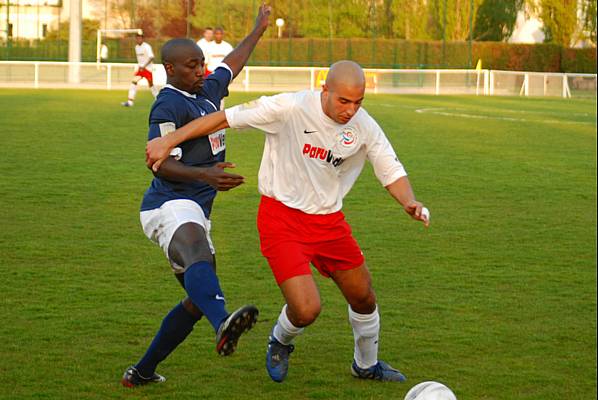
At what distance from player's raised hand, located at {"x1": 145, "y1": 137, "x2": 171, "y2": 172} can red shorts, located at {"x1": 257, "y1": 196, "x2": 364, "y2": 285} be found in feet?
2.50

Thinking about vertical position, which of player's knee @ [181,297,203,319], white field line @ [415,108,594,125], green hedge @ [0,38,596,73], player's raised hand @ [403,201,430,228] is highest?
green hedge @ [0,38,596,73]

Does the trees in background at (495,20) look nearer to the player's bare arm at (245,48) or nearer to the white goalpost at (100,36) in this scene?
the white goalpost at (100,36)

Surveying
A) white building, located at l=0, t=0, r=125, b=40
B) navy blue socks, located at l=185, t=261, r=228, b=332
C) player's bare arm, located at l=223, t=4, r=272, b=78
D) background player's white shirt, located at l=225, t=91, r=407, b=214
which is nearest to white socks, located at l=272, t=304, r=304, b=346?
background player's white shirt, located at l=225, t=91, r=407, b=214

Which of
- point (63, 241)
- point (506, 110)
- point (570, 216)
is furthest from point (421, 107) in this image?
point (63, 241)

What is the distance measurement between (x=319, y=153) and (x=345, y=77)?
20.2 inches

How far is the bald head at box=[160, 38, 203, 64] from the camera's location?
19.7 ft

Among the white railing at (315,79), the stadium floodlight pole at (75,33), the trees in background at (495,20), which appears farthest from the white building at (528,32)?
the stadium floodlight pole at (75,33)

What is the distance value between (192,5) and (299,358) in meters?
49.3

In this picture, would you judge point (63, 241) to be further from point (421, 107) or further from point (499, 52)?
point (499, 52)

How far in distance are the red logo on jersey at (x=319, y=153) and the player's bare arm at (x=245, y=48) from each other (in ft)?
4.31

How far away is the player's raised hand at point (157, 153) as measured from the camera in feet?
18.4

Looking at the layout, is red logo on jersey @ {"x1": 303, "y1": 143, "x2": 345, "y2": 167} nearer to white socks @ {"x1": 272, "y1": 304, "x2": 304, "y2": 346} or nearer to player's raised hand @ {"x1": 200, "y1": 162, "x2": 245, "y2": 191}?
player's raised hand @ {"x1": 200, "y1": 162, "x2": 245, "y2": 191}

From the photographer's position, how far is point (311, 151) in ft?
19.3

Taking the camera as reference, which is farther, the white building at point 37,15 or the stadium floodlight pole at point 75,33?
the white building at point 37,15
